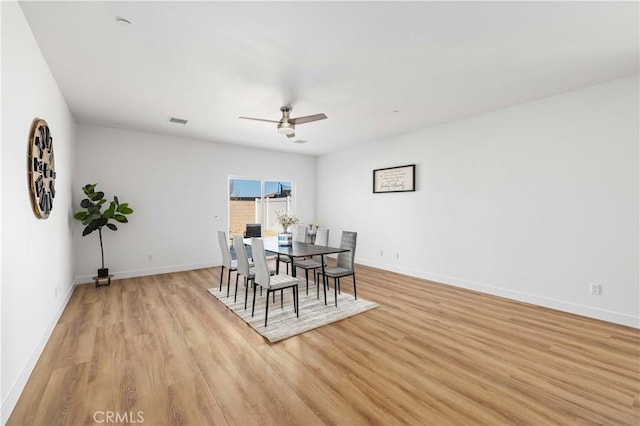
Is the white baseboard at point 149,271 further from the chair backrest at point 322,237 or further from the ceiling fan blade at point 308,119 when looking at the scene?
the ceiling fan blade at point 308,119

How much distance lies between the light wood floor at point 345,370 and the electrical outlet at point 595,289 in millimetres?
345

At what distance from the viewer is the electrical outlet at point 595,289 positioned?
3.39 metres

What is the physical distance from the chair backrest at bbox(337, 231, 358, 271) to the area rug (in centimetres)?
47

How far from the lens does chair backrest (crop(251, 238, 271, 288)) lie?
3281mm

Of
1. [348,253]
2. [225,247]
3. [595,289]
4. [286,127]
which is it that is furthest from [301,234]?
[595,289]

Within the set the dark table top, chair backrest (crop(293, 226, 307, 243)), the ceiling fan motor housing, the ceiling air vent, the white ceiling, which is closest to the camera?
the white ceiling

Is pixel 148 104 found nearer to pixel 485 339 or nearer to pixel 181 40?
pixel 181 40

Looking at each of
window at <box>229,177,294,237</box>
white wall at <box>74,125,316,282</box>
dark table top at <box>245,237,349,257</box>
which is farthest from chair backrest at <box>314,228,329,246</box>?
white wall at <box>74,125,316,282</box>

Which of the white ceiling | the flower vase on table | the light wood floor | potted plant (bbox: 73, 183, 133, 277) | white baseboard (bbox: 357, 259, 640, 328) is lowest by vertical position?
the light wood floor

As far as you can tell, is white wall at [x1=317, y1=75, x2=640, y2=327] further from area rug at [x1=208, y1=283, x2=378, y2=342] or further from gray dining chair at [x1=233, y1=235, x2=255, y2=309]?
gray dining chair at [x1=233, y1=235, x2=255, y2=309]

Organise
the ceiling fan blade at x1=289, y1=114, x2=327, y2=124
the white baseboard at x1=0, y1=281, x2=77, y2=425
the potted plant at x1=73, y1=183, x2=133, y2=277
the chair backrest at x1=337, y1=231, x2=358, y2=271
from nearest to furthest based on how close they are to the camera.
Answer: the white baseboard at x1=0, y1=281, x2=77, y2=425, the ceiling fan blade at x1=289, y1=114, x2=327, y2=124, the chair backrest at x1=337, y1=231, x2=358, y2=271, the potted plant at x1=73, y1=183, x2=133, y2=277

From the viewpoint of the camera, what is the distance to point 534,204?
391cm

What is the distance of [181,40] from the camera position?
2.45 m

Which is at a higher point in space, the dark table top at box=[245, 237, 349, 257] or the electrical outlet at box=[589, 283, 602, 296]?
the dark table top at box=[245, 237, 349, 257]
